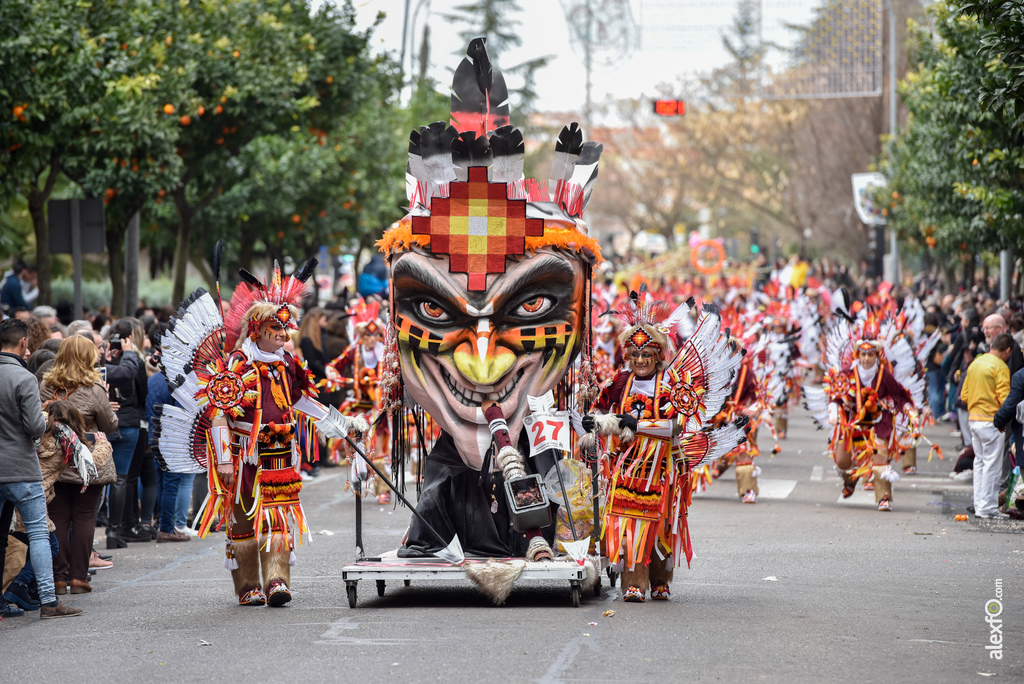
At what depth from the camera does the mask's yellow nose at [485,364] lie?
902 cm

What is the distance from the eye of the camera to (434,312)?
928 centimetres

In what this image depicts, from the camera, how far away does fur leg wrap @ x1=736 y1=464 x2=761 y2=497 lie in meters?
14.6

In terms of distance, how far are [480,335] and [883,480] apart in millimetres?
6384

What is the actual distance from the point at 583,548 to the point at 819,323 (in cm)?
1397

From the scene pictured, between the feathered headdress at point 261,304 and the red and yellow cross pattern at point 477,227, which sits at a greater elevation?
the red and yellow cross pattern at point 477,227

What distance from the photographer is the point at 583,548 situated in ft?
29.1

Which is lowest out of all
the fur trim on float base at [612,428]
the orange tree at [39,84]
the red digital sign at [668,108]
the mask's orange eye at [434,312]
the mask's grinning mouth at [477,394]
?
the fur trim on float base at [612,428]

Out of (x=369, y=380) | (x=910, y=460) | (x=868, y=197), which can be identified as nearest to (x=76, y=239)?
(x=369, y=380)

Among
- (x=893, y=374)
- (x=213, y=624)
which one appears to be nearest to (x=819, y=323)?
(x=893, y=374)

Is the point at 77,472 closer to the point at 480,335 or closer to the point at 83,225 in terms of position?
the point at 480,335

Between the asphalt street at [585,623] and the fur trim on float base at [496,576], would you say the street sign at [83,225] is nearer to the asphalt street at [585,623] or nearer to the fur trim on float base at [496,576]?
the asphalt street at [585,623]

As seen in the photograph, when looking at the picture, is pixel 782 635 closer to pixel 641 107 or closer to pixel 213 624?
pixel 213 624

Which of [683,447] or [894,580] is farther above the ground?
[683,447]

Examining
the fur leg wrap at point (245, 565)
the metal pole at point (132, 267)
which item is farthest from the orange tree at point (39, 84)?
the fur leg wrap at point (245, 565)
